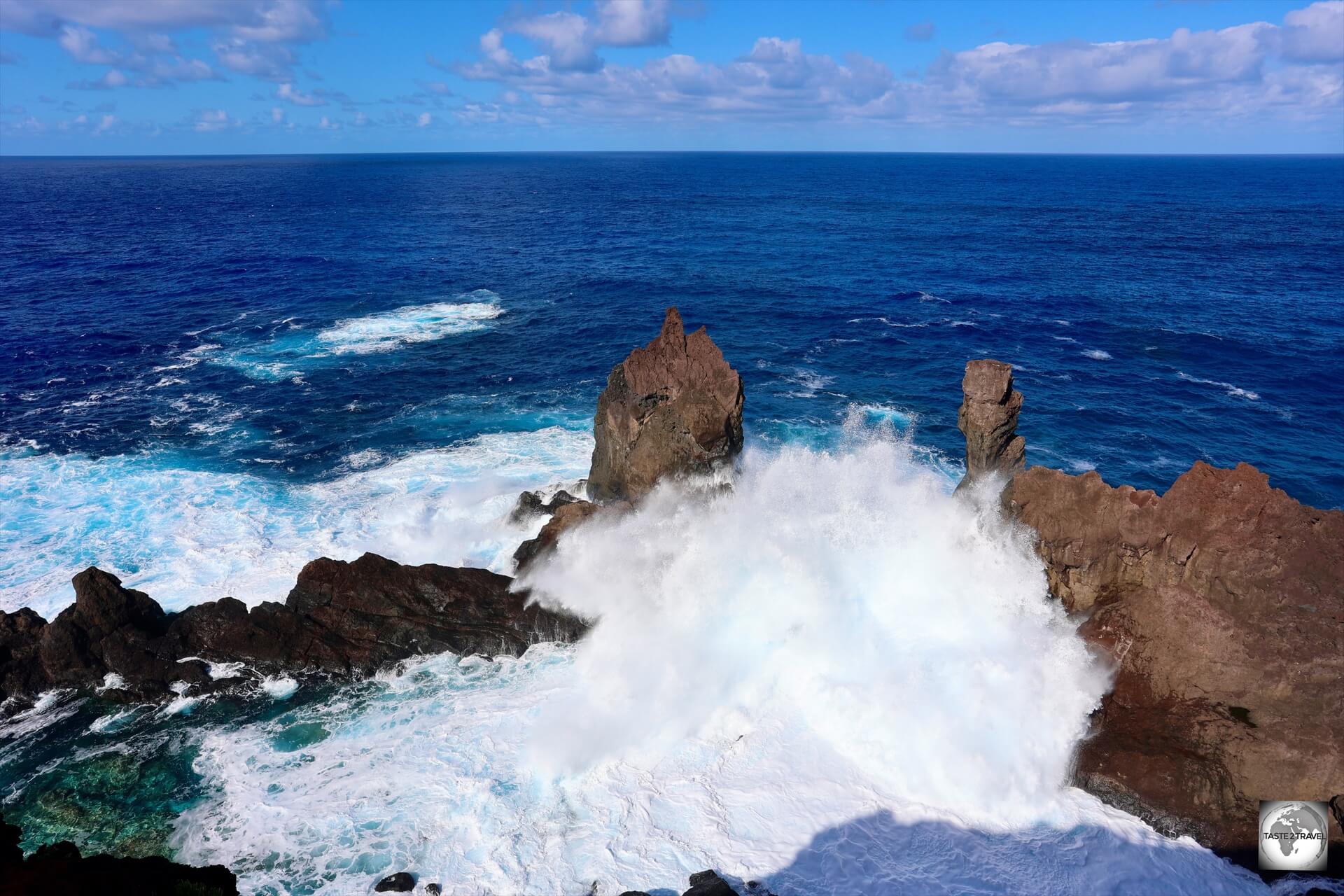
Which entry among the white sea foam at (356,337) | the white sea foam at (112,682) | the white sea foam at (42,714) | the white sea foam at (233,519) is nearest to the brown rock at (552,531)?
the white sea foam at (233,519)

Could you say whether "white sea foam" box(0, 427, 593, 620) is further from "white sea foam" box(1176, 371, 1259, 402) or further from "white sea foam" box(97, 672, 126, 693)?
"white sea foam" box(1176, 371, 1259, 402)

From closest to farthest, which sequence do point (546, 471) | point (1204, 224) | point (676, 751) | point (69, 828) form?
1. point (69, 828)
2. point (676, 751)
3. point (546, 471)
4. point (1204, 224)

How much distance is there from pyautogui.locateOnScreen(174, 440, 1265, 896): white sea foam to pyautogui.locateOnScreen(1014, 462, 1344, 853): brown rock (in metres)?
1.07

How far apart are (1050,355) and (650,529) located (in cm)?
4414

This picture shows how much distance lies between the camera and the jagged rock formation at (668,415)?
34.0 metres

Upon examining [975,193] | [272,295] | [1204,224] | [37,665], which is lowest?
[37,665]

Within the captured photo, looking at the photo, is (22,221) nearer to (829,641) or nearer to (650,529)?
(650,529)

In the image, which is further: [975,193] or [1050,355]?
[975,193]

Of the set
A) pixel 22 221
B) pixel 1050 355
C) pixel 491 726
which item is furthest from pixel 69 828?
pixel 22 221

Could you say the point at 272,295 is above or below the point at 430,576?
above

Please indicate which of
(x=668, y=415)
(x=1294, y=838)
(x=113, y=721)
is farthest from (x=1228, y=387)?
(x=113, y=721)

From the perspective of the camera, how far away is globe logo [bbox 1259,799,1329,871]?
2059 cm

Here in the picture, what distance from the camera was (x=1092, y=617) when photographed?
25.4m

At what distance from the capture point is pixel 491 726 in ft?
84.3
